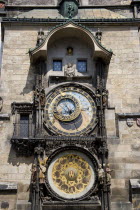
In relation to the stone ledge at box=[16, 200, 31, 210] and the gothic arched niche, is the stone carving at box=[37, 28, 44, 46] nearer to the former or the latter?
the gothic arched niche

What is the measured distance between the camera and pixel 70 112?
12102 mm

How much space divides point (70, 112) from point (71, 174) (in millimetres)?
2130

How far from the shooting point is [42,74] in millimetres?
12602

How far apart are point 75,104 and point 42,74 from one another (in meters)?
1.62

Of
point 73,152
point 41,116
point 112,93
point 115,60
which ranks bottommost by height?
point 73,152

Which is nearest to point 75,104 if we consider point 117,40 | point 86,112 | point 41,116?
point 86,112

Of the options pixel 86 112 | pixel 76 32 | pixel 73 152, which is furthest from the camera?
pixel 76 32

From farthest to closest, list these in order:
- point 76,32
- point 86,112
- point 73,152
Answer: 1. point 76,32
2. point 86,112
3. point 73,152

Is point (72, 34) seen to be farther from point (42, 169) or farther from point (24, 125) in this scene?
point (42, 169)

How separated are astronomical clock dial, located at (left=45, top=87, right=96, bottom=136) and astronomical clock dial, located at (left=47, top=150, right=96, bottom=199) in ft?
2.82

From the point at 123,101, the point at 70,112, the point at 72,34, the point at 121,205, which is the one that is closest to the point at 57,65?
the point at 72,34

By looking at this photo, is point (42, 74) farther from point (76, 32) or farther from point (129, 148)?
point (129, 148)

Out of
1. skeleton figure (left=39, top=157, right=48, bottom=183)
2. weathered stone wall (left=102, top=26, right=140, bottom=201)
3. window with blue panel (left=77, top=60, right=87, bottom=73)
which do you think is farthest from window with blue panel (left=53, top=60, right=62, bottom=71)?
skeleton figure (left=39, top=157, right=48, bottom=183)

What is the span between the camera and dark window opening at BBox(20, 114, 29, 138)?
468 inches
